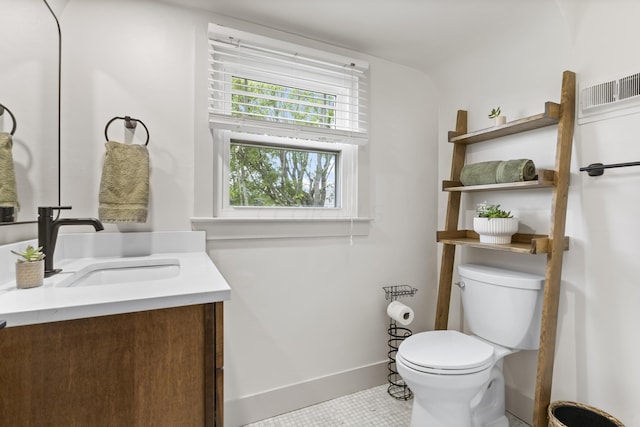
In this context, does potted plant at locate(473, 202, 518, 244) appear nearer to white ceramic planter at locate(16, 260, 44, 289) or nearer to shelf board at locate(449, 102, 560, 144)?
shelf board at locate(449, 102, 560, 144)

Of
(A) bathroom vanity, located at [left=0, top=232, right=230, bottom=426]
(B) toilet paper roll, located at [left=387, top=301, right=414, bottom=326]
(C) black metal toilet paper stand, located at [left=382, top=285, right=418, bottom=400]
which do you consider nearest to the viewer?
(A) bathroom vanity, located at [left=0, top=232, right=230, bottom=426]

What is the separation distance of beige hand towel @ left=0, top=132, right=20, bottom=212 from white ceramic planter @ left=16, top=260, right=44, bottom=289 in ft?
0.81

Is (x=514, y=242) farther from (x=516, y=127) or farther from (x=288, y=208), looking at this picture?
(x=288, y=208)

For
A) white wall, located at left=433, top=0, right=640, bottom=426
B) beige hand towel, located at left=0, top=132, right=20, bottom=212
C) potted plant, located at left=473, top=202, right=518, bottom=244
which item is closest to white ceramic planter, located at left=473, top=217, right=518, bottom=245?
potted plant, located at left=473, top=202, right=518, bottom=244

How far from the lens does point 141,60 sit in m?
1.43

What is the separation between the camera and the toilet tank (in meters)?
1.46

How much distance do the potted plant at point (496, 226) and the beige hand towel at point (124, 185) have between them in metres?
1.58

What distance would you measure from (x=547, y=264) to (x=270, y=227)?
4.28 feet

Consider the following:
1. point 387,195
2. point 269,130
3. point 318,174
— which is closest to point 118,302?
point 269,130

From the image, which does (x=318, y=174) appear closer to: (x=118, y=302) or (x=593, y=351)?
(x=118, y=302)

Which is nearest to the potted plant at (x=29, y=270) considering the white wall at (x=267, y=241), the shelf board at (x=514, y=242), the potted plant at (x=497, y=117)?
the white wall at (x=267, y=241)

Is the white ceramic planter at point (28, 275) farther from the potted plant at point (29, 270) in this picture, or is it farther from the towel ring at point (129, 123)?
the towel ring at point (129, 123)

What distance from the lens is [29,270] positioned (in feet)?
2.93

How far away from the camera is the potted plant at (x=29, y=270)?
88 cm
